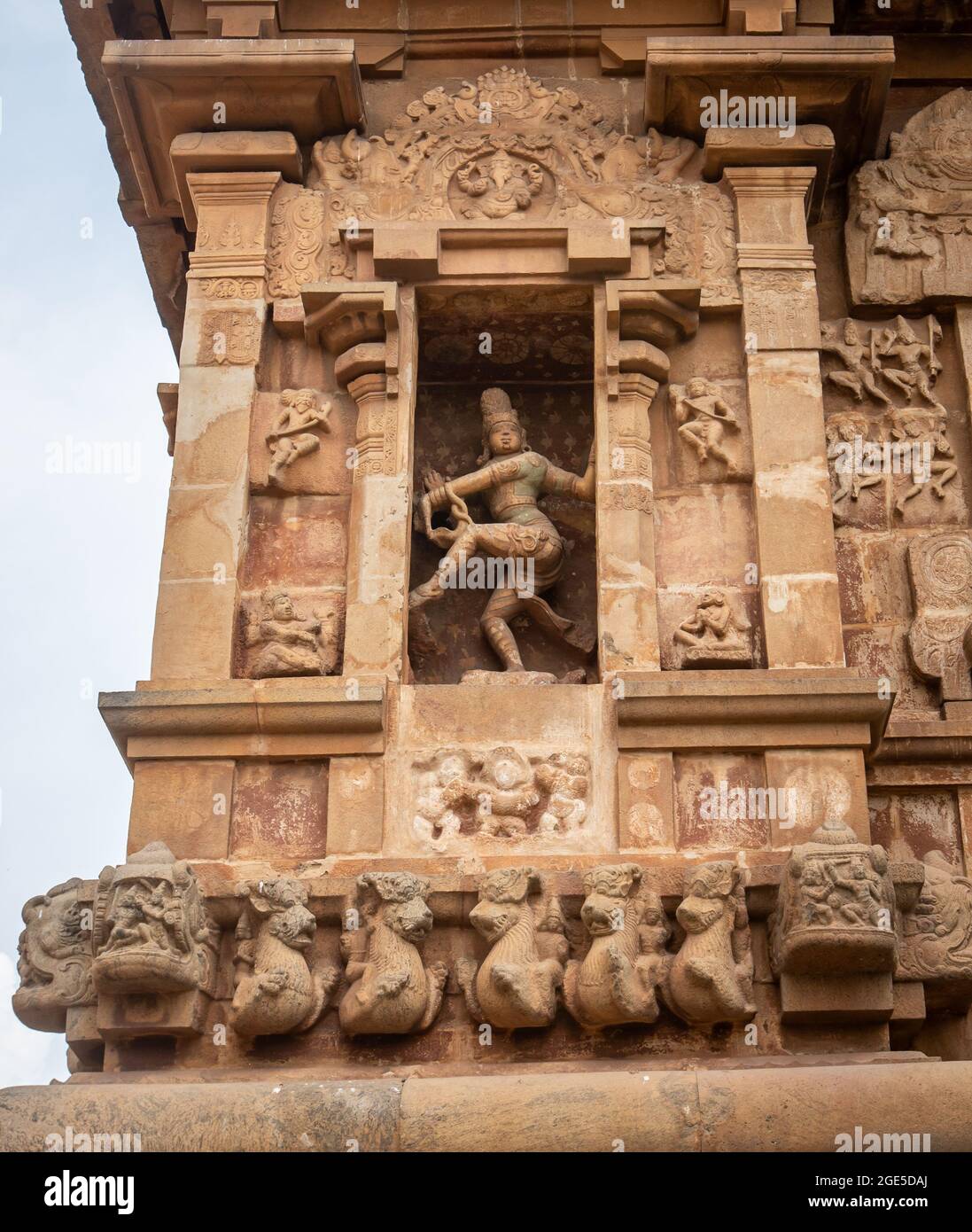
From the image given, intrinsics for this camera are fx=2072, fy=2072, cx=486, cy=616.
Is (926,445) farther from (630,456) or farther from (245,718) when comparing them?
(245,718)

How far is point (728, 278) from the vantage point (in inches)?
467

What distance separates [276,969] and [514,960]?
1097 mm

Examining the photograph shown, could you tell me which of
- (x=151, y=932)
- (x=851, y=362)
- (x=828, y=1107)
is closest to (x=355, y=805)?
(x=151, y=932)

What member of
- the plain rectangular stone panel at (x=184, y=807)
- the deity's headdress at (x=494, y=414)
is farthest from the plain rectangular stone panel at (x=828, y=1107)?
the deity's headdress at (x=494, y=414)

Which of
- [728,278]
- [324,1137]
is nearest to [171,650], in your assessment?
[324,1137]

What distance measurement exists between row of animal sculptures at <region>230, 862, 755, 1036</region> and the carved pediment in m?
3.82

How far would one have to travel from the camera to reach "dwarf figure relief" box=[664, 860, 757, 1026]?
9.43 meters

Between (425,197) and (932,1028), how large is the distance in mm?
5519

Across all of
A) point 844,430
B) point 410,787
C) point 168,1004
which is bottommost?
point 168,1004

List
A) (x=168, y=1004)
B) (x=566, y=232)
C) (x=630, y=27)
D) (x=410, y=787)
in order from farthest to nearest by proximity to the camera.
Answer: (x=630, y=27), (x=566, y=232), (x=410, y=787), (x=168, y=1004)

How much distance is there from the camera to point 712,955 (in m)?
9.51

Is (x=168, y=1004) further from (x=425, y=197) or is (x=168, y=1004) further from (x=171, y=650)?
(x=425, y=197)

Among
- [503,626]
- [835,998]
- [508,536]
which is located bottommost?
[835,998]

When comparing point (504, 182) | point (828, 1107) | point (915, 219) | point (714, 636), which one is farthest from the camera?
point (915, 219)
